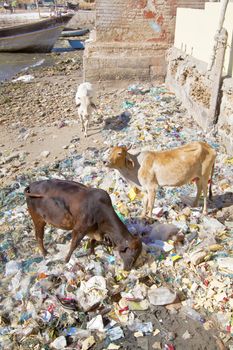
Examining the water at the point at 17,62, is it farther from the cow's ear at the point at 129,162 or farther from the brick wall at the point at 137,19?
the cow's ear at the point at 129,162

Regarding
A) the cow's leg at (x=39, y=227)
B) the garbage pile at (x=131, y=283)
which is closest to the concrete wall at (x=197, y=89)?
the garbage pile at (x=131, y=283)

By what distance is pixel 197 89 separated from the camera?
8.45 meters

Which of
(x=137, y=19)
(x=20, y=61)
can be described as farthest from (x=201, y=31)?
(x=20, y=61)

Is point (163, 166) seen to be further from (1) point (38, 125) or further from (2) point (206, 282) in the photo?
(1) point (38, 125)

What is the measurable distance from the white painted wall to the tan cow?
2.93 m

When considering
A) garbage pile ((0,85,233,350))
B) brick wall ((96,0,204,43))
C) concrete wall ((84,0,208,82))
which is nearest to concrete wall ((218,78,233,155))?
garbage pile ((0,85,233,350))

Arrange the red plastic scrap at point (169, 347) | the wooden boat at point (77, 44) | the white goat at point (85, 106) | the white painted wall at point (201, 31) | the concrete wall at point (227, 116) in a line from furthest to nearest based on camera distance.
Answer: the wooden boat at point (77, 44)
the white goat at point (85, 106)
the white painted wall at point (201, 31)
the concrete wall at point (227, 116)
the red plastic scrap at point (169, 347)

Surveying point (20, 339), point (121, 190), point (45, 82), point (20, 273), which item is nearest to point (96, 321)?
point (20, 339)

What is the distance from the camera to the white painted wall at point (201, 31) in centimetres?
713

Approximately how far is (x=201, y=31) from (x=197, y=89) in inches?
60.3

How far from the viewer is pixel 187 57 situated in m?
9.73

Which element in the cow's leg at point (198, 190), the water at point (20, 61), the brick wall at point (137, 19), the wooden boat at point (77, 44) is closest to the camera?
the cow's leg at point (198, 190)

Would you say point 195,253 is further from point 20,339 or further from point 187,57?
point 187,57

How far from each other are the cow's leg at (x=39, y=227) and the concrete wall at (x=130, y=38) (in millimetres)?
7622
